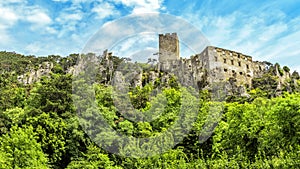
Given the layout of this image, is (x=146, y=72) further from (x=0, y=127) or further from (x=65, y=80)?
(x=0, y=127)

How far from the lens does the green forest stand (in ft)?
70.3

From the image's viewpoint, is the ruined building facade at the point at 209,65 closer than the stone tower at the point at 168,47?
Yes

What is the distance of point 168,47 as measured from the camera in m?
64.2

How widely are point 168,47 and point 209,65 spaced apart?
8441 mm

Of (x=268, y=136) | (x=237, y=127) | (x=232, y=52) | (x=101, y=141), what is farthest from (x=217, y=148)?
(x=232, y=52)

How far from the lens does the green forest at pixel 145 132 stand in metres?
21.4

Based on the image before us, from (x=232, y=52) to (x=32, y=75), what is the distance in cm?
3692

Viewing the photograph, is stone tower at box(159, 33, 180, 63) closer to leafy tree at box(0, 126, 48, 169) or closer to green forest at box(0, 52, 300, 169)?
green forest at box(0, 52, 300, 169)

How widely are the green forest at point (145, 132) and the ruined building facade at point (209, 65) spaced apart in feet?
46.7

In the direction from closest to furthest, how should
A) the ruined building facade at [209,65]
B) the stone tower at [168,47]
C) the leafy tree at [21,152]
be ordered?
1. the leafy tree at [21,152]
2. the ruined building facade at [209,65]
3. the stone tower at [168,47]

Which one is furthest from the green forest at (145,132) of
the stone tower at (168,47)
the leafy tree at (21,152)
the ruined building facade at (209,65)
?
the stone tower at (168,47)

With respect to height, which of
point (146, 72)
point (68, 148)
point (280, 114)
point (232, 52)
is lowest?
point (68, 148)

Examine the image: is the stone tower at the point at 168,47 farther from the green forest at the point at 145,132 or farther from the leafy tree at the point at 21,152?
the leafy tree at the point at 21,152

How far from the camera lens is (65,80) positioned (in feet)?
115
